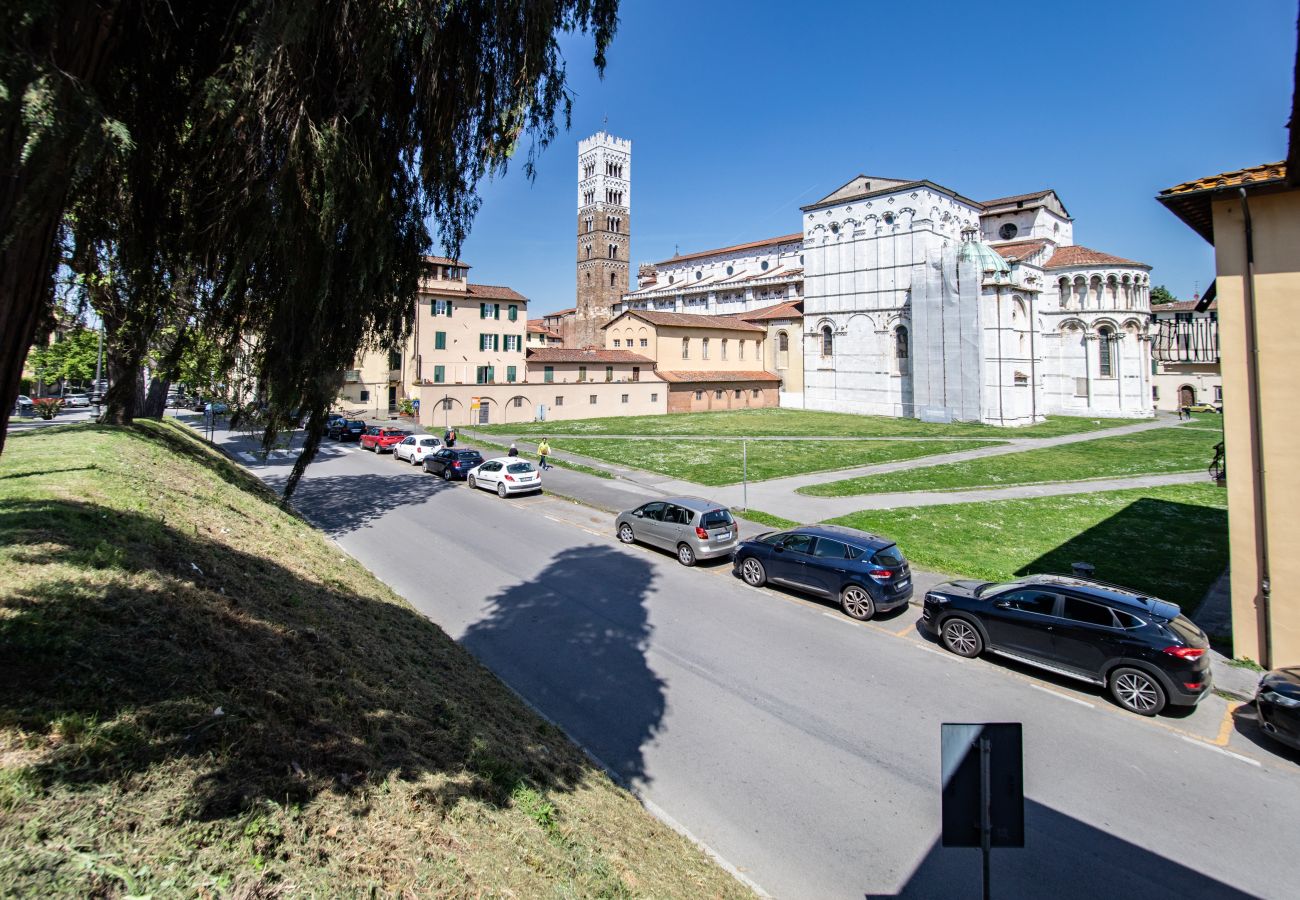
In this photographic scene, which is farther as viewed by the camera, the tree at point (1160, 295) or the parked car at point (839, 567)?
the tree at point (1160, 295)

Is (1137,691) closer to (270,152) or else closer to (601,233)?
(270,152)

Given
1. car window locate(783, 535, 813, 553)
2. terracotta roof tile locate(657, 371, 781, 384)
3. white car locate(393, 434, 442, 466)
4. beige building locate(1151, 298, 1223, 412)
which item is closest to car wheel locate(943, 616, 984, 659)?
car window locate(783, 535, 813, 553)

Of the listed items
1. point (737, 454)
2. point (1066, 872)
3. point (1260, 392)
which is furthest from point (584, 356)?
point (1066, 872)

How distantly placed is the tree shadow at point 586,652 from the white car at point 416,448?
1702 centimetres

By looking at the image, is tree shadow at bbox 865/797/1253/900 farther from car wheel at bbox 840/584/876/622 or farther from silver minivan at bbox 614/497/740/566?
silver minivan at bbox 614/497/740/566

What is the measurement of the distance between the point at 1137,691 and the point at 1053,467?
25.0 m

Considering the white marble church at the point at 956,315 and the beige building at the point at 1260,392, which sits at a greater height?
the white marble church at the point at 956,315

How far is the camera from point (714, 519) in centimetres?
1552

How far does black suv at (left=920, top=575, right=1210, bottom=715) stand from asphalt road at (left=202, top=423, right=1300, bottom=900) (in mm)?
384

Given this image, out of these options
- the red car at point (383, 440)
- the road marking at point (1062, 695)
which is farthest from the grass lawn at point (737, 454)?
the road marking at point (1062, 695)

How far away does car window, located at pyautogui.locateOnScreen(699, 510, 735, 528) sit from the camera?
50.4 ft

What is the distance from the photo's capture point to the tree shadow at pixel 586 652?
8109 millimetres

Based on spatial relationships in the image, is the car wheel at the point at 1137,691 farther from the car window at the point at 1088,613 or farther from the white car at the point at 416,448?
the white car at the point at 416,448

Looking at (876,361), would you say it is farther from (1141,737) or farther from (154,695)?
(154,695)
